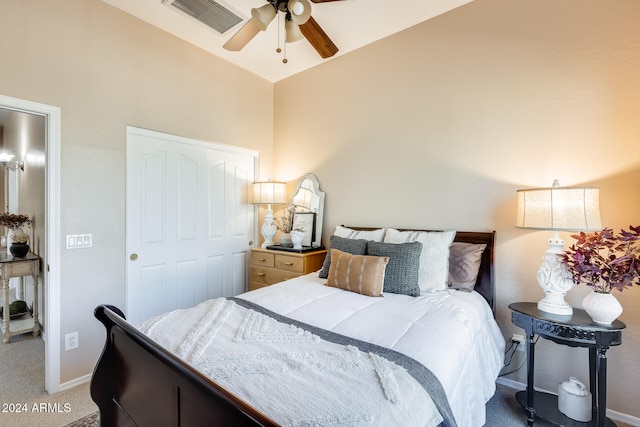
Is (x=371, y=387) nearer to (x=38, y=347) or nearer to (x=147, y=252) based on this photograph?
(x=147, y=252)

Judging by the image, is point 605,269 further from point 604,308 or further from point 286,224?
point 286,224

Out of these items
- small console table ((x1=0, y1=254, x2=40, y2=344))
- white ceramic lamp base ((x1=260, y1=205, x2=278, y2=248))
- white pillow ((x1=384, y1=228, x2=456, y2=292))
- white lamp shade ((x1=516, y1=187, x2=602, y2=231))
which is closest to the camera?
white lamp shade ((x1=516, y1=187, x2=602, y2=231))

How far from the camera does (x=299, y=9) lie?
6.04 feet

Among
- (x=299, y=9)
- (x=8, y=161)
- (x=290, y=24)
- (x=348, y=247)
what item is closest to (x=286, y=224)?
(x=348, y=247)

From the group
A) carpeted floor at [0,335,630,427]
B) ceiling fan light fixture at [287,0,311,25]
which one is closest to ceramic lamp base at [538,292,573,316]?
carpeted floor at [0,335,630,427]

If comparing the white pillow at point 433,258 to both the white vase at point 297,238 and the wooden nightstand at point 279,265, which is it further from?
the white vase at point 297,238

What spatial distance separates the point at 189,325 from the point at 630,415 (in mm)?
2747

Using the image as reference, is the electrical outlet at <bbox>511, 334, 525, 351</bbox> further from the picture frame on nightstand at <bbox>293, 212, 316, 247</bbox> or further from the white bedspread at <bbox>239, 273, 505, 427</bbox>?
the picture frame on nightstand at <bbox>293, 212, 316, 247</bbox>

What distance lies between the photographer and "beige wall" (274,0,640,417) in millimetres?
1921

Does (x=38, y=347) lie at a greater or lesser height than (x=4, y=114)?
lesser

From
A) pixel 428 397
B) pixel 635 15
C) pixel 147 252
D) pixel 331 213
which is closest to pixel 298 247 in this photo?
pixel 331 213

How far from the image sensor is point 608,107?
1.95 meters

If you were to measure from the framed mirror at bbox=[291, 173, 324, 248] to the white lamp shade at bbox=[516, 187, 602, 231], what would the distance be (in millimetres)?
2057

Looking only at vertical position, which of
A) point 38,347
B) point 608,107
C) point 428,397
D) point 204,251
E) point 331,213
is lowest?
point 38,347
